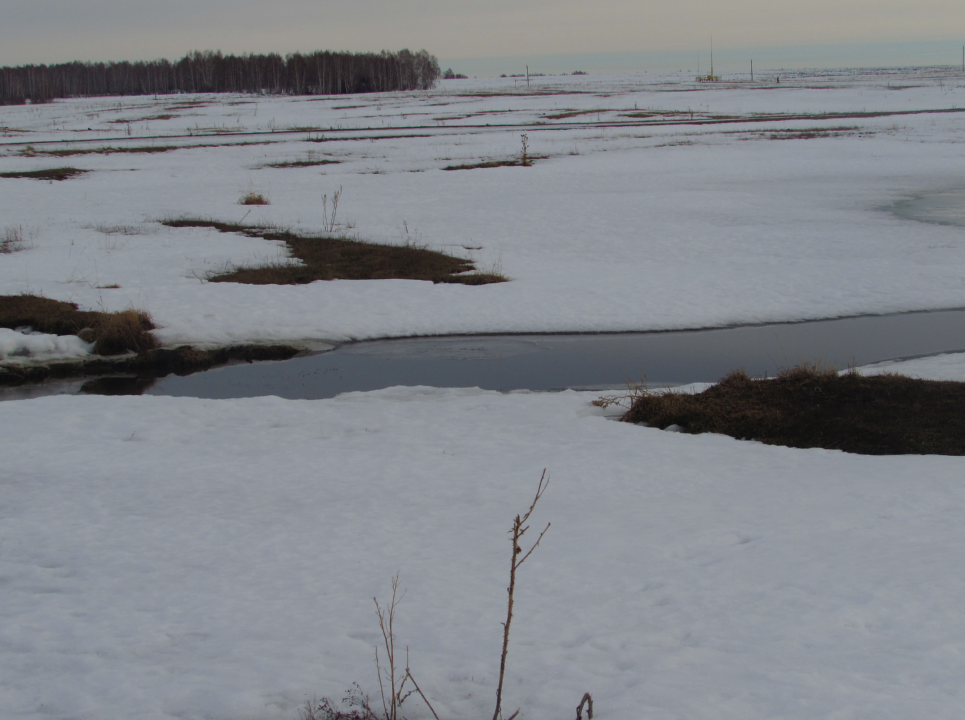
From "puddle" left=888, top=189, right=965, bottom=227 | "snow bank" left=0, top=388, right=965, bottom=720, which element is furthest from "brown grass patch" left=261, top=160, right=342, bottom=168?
"snow bank" left=0, top=388, right=965, bottom=720

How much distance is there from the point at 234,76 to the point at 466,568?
14126 centimetres

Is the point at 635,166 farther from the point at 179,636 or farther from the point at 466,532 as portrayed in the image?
the point at 179,636

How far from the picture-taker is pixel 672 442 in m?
7.68

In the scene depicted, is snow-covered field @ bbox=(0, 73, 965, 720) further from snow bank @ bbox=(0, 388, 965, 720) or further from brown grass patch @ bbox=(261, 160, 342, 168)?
brown grass patch @ bbox=(261, 160, 342, 168)

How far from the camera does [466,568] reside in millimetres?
5227

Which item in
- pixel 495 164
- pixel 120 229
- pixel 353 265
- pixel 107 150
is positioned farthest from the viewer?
pixel 107 150

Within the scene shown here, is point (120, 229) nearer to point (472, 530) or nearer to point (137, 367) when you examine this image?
point (137, 367)

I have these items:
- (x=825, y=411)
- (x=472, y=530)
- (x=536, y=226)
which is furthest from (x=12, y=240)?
(x=825, y=411)

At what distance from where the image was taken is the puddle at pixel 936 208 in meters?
18.4

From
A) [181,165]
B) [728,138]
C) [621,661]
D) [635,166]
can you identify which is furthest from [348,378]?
[728,138]

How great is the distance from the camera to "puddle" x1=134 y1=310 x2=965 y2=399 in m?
9.94

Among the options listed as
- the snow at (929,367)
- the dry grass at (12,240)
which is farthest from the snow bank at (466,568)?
the dry grass at (12,240)

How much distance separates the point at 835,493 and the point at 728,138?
32420mm

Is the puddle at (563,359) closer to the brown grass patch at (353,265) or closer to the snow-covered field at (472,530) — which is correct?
the snow-covered field at (472,530)
